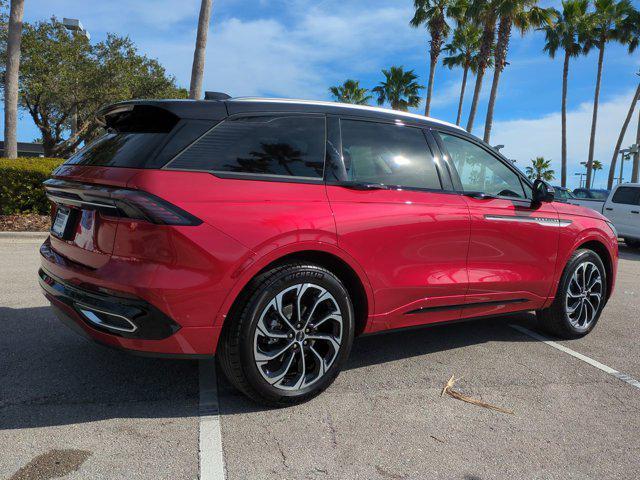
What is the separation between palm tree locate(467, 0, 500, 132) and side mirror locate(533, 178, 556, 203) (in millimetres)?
22427

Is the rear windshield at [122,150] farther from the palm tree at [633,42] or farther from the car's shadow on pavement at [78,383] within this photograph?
the palm tree at [633,42]

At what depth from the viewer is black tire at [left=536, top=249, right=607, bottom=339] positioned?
178 inches

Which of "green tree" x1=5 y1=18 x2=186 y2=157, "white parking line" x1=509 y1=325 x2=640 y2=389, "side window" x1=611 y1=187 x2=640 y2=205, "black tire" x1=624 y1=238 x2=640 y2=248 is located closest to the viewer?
"white parking line" x1=509 y1=325 x2=640 y2=389

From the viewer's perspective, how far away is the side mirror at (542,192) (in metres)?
4.22

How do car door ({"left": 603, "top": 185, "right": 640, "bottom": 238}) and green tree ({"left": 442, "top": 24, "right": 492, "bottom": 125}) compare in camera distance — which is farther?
green tree ({"left": 442, "top": 24, "right": 492, "bottom": 125})

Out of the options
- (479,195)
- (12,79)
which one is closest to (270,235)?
(479,195)

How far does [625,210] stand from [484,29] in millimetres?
15123

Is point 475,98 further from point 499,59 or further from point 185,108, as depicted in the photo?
point 185,108

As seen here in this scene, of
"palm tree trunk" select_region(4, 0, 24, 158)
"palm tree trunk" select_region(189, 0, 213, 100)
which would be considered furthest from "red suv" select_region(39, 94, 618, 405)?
"palm tree trunk" select_region(4, 0, 24, 158)

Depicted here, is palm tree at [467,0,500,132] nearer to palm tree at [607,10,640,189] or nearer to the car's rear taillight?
palm tree at [607,10,640,189]

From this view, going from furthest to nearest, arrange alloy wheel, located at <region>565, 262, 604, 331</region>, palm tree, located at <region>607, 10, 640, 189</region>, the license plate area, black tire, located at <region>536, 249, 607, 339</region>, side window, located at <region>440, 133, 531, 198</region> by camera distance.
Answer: palm tree, located at <region>607, 10, 640, 189</region> → alloy wheel, located at <region>565, 262, 604, 331</region> → black tire, located at <region>536, 249, 607, 339</region> → side window, located at <region>440, 133, 531, 198</region> → the license plate area

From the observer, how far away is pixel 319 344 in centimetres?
314

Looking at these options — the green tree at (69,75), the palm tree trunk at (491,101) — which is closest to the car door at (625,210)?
the palm tree trunk at (491,101)

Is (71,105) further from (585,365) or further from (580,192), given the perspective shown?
(585,365)
